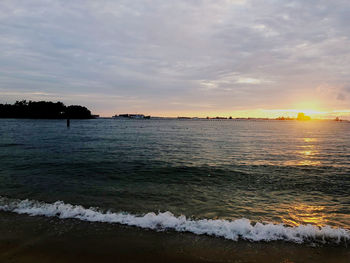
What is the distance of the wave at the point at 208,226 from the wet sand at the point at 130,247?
374 mm

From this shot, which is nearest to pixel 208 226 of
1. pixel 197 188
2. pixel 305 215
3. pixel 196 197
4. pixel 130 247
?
pixel 130 247

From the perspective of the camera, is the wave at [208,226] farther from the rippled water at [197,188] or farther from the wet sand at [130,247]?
the rippled water at [197,188]

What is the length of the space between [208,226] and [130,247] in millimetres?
2964

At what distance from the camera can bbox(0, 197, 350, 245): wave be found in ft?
24.2

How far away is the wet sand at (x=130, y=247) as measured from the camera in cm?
612

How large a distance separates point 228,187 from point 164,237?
24.4 ft

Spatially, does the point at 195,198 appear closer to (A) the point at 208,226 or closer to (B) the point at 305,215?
(A) the point at 208,226

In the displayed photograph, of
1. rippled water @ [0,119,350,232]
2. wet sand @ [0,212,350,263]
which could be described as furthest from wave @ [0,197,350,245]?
rippled water @ [0,119,350,232]

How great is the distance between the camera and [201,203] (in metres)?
10.8

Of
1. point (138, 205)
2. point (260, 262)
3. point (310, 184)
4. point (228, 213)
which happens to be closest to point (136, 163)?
point (138, 205)

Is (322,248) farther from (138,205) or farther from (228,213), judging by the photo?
(138,205)

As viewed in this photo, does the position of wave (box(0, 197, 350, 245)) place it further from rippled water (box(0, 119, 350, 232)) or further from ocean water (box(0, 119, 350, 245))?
rippled water (box(0, 119, 350, 232))

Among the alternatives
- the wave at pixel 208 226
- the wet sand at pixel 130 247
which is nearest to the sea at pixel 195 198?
the wave at pixel 208 226

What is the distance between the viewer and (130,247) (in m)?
6.64
